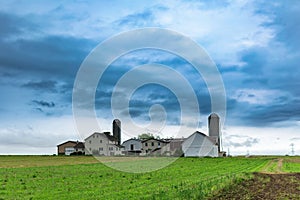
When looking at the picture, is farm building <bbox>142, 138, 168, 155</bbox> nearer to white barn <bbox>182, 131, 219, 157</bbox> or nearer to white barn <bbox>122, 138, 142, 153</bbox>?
white barn <bbox>122, 138, 142, 153</bbox>

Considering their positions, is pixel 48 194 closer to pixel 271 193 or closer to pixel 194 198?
pixel 194 198

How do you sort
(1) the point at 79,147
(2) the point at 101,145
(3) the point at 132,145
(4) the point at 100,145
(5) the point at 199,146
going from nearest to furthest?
1. (5) the point at 199,146
2. (2) the point at 101,145
3. (4) the point at 100,145
4. (1) the point at 79,147
5. (3) the point at 132,145

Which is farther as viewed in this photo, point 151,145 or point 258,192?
point 151,145

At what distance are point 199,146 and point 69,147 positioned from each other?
142 feet

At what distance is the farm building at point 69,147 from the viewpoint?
115m

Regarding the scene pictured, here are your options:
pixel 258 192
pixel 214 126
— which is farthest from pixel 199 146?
pixel 258 192

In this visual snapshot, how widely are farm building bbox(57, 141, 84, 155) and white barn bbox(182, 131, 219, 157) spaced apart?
114 ft

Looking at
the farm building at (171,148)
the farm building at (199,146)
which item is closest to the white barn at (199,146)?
the farm building at (199,146)

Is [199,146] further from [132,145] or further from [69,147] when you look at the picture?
[69,147]

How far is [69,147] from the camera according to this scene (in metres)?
118

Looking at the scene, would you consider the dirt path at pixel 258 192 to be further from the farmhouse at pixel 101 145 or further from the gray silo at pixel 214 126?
the farmhouse at pixel 101 145

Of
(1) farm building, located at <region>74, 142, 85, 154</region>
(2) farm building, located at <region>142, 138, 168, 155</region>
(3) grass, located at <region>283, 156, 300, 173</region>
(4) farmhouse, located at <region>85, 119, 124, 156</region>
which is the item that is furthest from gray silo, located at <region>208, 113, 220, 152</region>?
(3) grass, located at <region>283, 156, 300, 173</region>

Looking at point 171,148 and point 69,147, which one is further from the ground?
point 69,147

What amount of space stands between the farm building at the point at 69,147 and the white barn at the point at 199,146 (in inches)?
1374
